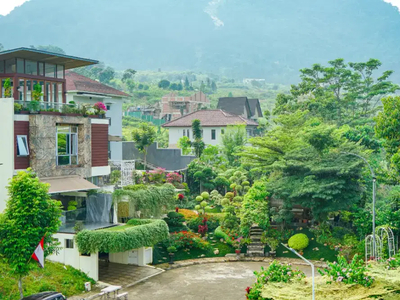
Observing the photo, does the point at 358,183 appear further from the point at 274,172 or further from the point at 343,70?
the point at 343,70

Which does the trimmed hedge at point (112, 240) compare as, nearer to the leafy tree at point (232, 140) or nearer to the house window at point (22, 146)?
the house window at point (22, 146)

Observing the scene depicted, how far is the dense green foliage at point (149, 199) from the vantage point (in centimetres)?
2609

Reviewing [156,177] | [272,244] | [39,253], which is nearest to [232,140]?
[156,177]

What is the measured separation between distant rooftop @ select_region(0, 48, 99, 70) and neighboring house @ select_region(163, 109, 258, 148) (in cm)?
2338

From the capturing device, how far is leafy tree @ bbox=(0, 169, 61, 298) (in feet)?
57.0

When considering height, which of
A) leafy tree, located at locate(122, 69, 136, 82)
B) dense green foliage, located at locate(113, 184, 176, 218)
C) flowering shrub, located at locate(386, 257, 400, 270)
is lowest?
flowering shrub, located at locate(386, 257, 400, 270)

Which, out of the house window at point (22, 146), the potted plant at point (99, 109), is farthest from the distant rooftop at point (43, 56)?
the house window at point (22, 146)

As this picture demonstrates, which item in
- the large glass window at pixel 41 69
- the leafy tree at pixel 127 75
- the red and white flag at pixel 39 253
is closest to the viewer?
the red and white flag at pixel 39 253

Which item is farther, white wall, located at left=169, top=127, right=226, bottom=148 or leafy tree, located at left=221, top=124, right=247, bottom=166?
white wall, located at left=169, top=127, right=226, bottom=148

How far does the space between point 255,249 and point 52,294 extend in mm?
13660

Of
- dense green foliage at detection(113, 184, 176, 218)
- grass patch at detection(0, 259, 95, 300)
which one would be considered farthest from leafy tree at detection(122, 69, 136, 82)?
grass patch at detection(0, 259, 95, 300)

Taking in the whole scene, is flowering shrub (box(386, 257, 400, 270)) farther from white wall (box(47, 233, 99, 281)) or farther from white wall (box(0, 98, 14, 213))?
white wall (box(0, 98, 14, 213))

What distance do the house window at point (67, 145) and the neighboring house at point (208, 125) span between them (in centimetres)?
2478

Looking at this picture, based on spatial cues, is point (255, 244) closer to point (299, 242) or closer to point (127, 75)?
point (299, 242)
